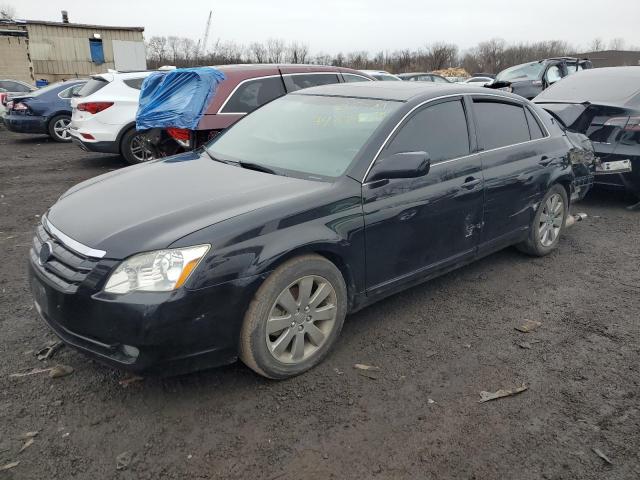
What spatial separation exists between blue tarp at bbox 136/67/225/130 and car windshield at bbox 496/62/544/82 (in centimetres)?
947

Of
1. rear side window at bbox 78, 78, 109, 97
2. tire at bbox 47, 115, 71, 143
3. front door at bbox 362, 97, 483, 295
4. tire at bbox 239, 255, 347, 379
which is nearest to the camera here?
tire at bbox 239, 255, 347, 379

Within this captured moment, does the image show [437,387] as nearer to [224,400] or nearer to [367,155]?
[224,400]

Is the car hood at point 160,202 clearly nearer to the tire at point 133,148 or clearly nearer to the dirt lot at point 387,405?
the dirt lot at point 387,405

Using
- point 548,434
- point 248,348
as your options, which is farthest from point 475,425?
point 248,348

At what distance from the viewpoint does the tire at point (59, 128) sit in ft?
42.3

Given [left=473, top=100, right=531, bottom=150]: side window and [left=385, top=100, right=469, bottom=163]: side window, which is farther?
[left=473, top=100, right=531, bottom=150]: side window

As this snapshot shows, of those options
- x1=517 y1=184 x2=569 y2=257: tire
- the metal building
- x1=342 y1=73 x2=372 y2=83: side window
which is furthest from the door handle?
the metal building

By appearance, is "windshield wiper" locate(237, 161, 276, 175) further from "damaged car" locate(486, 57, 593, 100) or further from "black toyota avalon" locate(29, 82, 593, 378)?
"damaged car" locate(486, 57, 593, 100)

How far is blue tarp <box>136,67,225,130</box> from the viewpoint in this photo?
256 inches

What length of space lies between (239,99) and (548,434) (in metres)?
5.32

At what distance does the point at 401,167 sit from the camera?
129 inches

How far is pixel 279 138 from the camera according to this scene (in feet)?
12.9

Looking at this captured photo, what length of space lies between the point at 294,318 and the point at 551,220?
316 centimetres

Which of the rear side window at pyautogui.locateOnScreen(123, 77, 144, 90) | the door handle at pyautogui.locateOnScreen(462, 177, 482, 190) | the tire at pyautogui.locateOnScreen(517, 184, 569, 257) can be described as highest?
the rear side window at pyautogui.locateOnScreen(123, 77, 144, 90)
